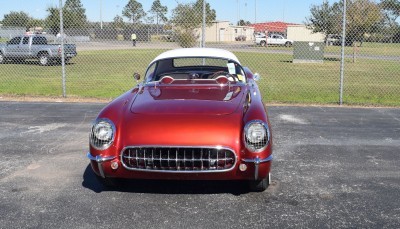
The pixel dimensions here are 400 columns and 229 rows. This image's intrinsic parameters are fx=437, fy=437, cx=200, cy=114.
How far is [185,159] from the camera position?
3.65 m

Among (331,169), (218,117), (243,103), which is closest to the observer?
(218,117)

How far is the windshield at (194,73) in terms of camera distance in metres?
5.11

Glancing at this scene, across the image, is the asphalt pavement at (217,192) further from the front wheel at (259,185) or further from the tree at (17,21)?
the tree at (17,21)

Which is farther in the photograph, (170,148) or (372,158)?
(372,158)

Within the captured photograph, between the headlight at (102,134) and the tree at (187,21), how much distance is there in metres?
10.3

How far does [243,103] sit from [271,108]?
4.84m

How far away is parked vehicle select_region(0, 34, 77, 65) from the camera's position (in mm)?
21781

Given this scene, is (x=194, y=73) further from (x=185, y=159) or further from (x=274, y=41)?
(x=274, y=41)

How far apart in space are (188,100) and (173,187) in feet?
2.82

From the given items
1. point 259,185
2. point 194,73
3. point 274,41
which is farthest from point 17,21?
point 259,185

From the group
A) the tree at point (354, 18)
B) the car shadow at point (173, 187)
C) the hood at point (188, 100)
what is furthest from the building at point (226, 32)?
the car shadow at point (173, 187)

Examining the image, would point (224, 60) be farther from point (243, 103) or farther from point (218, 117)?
point (218, 117)

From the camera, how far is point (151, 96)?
4.51 meters

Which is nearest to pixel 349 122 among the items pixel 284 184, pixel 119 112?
pixel 284 184
